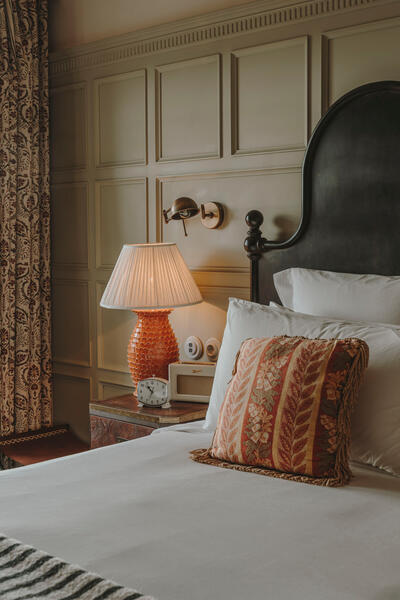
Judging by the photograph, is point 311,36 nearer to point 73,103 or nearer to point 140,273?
point 140,273

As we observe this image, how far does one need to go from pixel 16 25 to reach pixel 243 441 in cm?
264

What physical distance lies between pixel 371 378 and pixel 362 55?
1.34 metres

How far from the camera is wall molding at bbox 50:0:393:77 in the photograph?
2.62m

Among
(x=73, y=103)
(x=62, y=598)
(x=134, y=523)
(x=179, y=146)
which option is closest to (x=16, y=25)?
(x=73, y=103)

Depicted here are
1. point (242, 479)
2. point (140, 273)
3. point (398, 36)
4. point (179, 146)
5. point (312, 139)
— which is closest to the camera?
point (242, 479)

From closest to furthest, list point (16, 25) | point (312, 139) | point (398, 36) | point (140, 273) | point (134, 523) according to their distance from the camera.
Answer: point (134, 523)
point (398, 36)
point (312, 139)
point (140, 273)
point (16, 25)

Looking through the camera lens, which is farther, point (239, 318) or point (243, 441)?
point (239, 318)

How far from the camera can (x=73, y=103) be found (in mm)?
3559

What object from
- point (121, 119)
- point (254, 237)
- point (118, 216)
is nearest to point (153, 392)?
point (254, 237)

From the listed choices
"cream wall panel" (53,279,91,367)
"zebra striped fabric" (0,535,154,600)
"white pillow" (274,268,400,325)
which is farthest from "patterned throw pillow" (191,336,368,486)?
"cream wall panel" (53,279,91,367)

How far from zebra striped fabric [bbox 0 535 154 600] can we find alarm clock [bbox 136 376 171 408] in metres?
1.43

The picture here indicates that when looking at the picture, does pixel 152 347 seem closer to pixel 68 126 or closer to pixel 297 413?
pixel 297 413

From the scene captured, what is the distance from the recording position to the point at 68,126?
11.8 feet

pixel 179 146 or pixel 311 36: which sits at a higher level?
pixel 311 36
